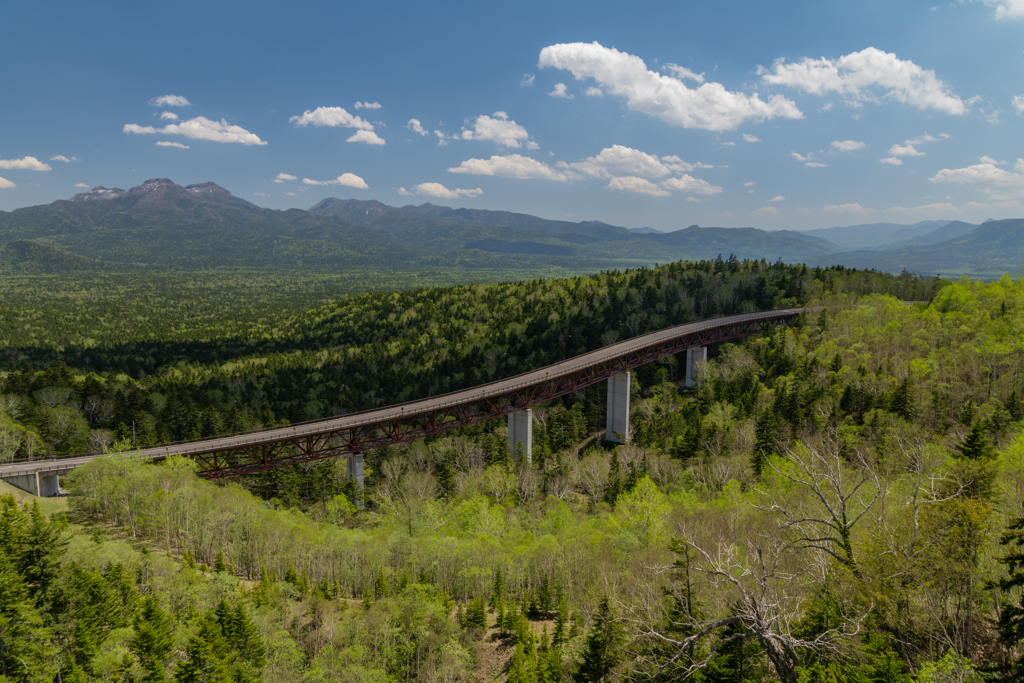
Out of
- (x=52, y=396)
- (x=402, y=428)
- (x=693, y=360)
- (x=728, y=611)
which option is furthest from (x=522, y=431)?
(x=52, y=396)

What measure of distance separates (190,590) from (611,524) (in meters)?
33.7

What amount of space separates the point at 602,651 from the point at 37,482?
199 feet

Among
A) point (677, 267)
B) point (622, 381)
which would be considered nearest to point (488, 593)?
point (622, 381)

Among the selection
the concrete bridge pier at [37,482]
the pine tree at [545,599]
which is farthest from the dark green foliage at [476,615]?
the concrete bridge pier at [37,482]

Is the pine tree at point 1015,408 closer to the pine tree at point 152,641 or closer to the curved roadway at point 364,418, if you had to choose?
the curved roadway at point 364,418

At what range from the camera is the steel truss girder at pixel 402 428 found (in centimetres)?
6157

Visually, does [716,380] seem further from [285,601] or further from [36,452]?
[36,452]

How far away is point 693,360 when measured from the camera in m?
112

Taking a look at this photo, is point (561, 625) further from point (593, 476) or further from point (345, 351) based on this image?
point (345, 351)

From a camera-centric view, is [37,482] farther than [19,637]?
Yes

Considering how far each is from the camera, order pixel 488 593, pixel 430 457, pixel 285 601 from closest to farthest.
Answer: pixel 285 601 → pixel 488 593 → pixel 430 457

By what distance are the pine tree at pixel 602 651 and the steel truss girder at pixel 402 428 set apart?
141 feet

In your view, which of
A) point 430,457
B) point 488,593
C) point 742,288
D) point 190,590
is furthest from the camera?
point 742,288

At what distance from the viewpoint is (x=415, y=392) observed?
113 meters
